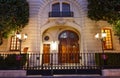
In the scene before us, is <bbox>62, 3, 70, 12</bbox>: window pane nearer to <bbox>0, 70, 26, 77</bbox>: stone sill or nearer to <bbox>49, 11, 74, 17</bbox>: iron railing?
<bbox>49, 11, 74, 17</bbox>: iron railing

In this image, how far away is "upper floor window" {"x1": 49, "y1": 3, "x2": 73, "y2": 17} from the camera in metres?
22.0

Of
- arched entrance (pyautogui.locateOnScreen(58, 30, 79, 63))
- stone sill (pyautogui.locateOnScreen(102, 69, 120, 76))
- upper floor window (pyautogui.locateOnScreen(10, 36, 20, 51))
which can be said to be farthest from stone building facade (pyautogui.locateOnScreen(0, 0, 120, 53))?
stone sill (pyautogui.locateOnScreen(102, 69, 120, 76))

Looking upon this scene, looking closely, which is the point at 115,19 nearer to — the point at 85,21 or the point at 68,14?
the point at 85,21

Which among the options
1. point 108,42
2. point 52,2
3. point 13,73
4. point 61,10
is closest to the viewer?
point 13,73

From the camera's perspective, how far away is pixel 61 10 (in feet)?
73.5

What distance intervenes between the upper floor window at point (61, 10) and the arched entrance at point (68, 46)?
213 centimetres

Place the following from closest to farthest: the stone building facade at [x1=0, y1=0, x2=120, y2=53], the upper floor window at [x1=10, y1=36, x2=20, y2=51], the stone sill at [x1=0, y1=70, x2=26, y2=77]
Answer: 1. the stone sill at [x1=0, y1=70, x2=26, y2=77]
2. the stone building facade at [x1=0, y1=0, x2=120, y2=53]
3. the upper floor window at [x1=10, y1=36, x2=20, y2=51]

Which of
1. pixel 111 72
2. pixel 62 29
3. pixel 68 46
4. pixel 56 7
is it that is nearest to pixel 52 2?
pixel 56 7

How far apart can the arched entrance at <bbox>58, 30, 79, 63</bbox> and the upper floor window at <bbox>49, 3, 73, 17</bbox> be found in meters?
2.13

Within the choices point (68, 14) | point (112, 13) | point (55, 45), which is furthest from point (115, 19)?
point (55, 45)

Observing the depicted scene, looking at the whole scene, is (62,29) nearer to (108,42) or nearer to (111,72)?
(108,42)

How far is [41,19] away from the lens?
71.6ft

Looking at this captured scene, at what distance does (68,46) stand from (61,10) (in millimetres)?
4168

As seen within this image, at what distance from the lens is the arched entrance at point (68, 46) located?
843 inches
